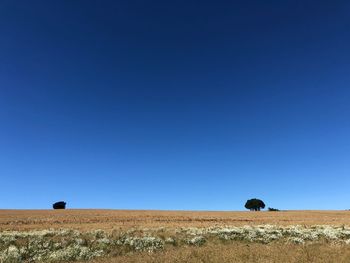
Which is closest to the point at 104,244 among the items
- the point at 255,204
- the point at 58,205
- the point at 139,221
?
the point at 139,221

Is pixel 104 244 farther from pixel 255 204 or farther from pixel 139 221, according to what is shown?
pixel 255 204

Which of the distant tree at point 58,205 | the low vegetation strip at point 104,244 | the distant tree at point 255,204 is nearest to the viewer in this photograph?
the low vegetation strip at point 104,244

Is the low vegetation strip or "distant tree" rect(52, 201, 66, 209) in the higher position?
"distant tree" rect(52, 201, 66, 209)

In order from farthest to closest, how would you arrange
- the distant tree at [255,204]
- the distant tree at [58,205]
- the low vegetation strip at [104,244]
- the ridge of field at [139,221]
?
the distant tree at [255,204] → the distant tree at [58,205] → the ridge of field at [139,221] → the low vegetation strip at [104,244]

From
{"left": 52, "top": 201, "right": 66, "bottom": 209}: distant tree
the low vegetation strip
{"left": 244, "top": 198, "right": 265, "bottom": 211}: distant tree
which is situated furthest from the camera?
{"left": 244, "top": 198, "right": 265, "bottom": 211}: distant tree

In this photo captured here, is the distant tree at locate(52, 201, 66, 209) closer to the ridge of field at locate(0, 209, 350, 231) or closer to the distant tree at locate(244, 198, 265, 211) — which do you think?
the distant tree at locate(244, 198, 265, 211)

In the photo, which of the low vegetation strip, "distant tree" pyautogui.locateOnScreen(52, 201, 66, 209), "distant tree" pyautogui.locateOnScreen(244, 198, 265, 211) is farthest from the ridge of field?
"distant tree" pyautogui.locateOnScreen(244, 198, 265, 211)

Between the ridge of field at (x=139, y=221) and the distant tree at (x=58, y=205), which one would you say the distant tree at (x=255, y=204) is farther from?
the ridge of field at (x=139, y=221)

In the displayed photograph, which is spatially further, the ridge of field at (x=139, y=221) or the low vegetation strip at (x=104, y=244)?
the ridge of field at (x=139, y=221)

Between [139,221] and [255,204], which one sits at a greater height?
[255,204]

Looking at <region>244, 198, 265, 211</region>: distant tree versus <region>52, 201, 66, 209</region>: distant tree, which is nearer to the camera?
<region>52, 201, 66, 209</region>: distant tree

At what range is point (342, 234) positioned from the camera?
1144 inches

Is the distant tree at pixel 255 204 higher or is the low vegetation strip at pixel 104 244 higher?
the distant tree at pixel 255 204

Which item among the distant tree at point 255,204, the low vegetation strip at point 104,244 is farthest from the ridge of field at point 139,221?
the distant tree at point 255,204
